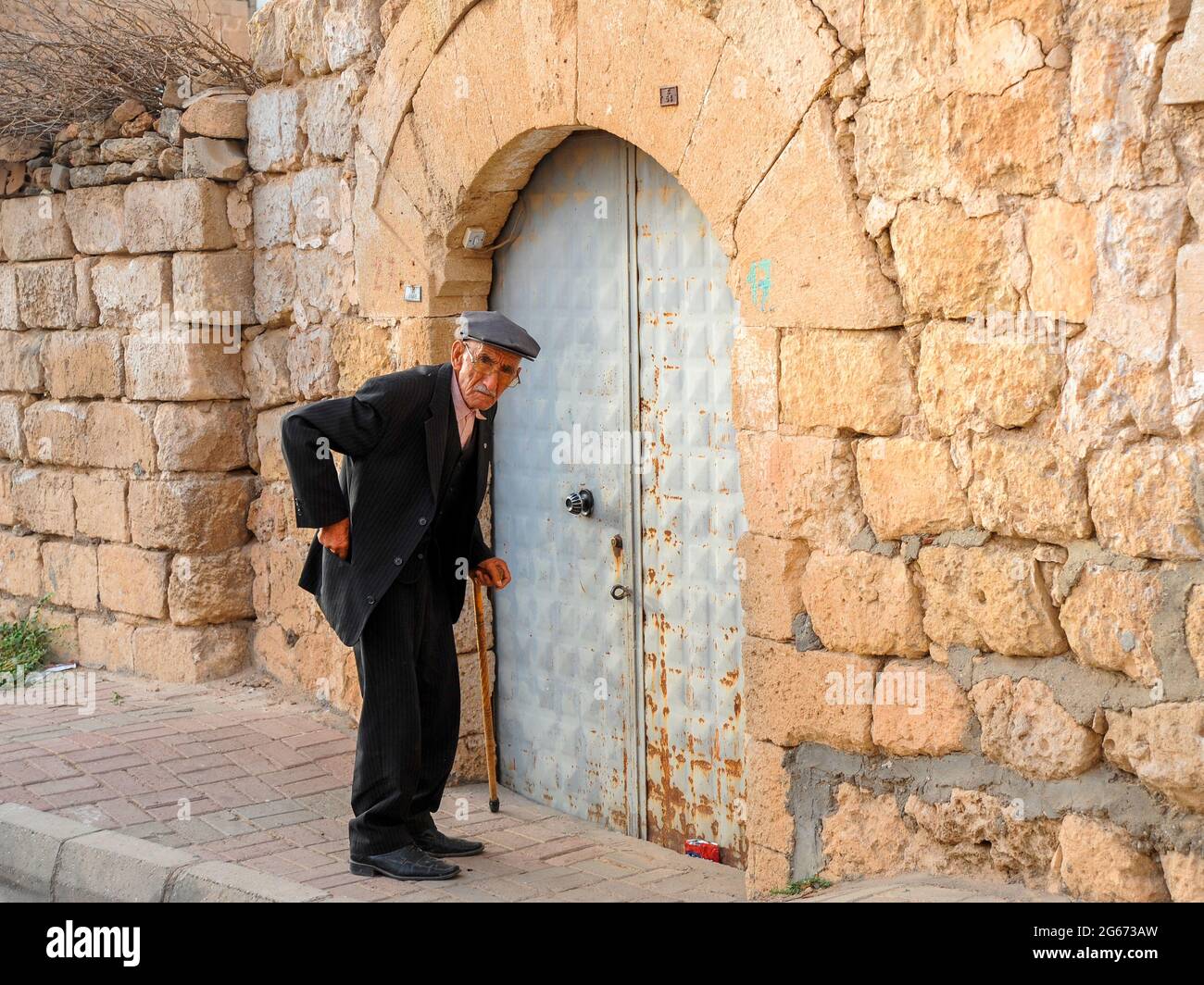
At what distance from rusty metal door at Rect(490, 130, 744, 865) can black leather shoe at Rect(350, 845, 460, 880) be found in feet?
3.37

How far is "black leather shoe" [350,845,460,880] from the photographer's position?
4.87 m

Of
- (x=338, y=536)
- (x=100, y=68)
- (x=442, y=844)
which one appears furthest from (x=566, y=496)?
(x=100, y=68)

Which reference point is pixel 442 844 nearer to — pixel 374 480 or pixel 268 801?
pixel 268 801

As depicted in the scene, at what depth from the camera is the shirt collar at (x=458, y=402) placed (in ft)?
16.2

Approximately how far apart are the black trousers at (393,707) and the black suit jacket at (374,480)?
10 centimetres

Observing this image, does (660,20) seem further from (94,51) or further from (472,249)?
(94,51)

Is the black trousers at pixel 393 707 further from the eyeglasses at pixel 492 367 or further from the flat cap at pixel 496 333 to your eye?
the flat cap at pixel 496 333

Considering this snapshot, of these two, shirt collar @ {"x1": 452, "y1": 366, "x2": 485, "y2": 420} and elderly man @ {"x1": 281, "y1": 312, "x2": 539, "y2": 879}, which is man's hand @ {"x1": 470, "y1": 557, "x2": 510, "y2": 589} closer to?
elderly man @ {"x1": 281, "y1": 312, "x2": 539, "y2": 879}

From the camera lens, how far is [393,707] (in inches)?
190

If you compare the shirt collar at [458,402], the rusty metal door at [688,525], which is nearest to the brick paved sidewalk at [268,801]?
the rusty metal door at [688,525]

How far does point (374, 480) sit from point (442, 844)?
54.0 inches

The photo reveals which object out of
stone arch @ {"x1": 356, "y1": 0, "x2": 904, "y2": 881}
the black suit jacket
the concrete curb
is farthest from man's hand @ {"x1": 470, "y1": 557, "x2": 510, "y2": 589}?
the concrete curb
